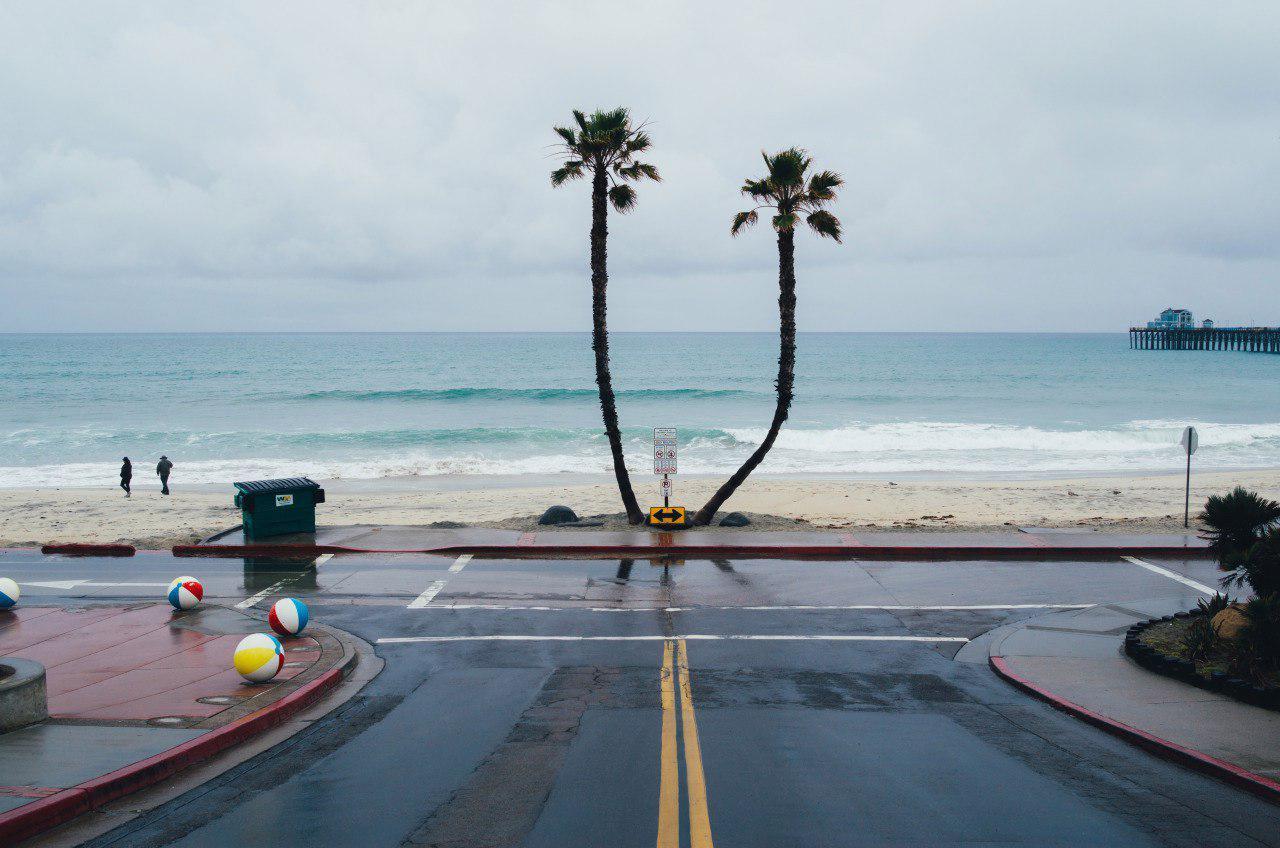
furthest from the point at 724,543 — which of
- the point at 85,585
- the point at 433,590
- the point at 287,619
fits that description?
the point at 85,585

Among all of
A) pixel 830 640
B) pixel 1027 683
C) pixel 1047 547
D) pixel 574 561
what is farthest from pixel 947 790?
pixel 1047 547

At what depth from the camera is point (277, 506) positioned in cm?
1766

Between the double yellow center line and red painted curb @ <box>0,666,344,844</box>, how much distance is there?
147 inches

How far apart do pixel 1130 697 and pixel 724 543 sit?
902cm

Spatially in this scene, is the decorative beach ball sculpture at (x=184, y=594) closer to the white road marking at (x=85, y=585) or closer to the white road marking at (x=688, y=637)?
the white road marking at (x=85, y=585)

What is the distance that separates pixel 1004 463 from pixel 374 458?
30077mm

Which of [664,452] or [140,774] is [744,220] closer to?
[664,452]

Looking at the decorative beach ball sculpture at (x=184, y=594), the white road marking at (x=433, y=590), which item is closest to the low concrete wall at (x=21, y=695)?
the decorative beach ball sculpture at (x=184, y=594)

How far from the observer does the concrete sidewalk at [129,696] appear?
6.57 m

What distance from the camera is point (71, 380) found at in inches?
3541

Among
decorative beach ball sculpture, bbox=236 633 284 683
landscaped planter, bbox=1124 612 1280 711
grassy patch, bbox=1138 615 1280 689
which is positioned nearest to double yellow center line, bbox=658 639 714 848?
decorative beach ball sculpture, bbox=236 633 284 683

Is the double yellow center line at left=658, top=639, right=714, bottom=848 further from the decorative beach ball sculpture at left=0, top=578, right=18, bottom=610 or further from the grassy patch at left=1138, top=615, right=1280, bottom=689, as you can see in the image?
the decorative beach ball sculpture at left=0, top=578, right=18, bottom=610

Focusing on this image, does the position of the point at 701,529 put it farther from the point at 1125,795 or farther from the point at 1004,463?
the point at 1004,463

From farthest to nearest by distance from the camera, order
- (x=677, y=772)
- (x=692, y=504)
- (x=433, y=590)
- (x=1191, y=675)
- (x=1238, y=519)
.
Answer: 1. (x=692, y=504)
2. (x=433, y=590)
3. (x=1238, y=519)
4. (x=1191, y=675)
5. (x=677, y=772)
